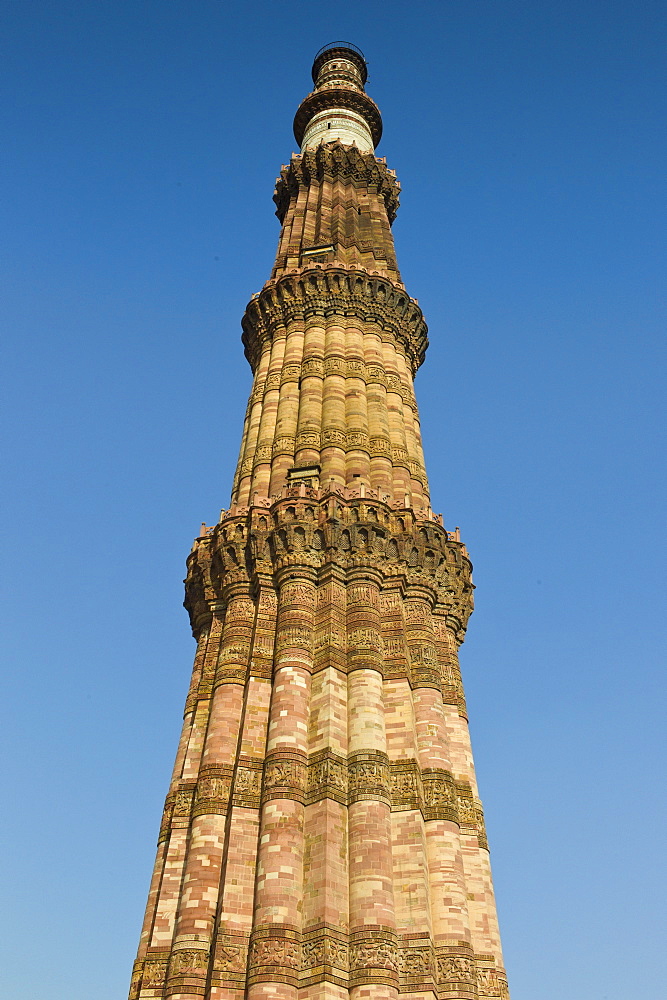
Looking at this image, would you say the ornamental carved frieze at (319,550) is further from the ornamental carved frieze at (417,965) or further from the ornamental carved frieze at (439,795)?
the ornamental carved frieze at (417,965)

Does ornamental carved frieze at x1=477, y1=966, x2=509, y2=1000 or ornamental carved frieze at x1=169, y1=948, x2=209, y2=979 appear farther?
ornamental carved frieze at x1=477, y1=966, x2=509, y2=1000

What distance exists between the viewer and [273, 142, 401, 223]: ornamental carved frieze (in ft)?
111

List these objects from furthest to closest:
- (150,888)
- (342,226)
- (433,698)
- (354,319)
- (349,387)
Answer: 1. (342,226)
2. (354,319)
3. (349,387)
4. (433,698)
5. (150,888)

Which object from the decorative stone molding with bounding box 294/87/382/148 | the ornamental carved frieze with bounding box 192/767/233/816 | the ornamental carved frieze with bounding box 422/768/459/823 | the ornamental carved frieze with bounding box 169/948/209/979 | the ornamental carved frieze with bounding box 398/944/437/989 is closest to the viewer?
the ornamental carved frieze with bounding box 398/944/437/989

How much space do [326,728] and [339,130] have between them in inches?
1110

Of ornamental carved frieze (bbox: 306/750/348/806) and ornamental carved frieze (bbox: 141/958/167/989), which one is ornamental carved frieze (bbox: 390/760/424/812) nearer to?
ornamental carved frieze (bbox: 306/750/348/806)

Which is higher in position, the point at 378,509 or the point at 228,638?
the point at 378,509

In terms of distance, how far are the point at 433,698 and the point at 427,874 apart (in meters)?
3.50

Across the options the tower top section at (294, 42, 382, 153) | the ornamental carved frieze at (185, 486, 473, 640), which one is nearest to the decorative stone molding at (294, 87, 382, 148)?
the tower top section at (294, 42, 382, 153)

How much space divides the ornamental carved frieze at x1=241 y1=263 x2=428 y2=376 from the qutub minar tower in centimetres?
43

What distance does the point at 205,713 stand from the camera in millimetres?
18391

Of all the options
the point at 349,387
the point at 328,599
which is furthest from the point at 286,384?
the point at 328,599

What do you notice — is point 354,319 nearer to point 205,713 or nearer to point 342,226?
point 342,226

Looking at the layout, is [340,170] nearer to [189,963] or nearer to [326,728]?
[326,728]
